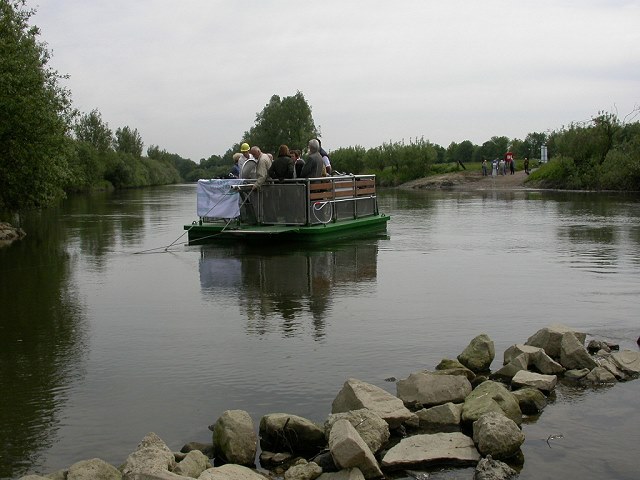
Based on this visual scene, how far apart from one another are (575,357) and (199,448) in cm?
392

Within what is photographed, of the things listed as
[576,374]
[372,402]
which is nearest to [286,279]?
[576,374]

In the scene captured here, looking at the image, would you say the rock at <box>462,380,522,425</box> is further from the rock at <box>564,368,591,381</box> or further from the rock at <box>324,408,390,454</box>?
the rock at <box>564,368,591,381</box>

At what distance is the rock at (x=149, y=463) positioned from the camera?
4879 millimetres

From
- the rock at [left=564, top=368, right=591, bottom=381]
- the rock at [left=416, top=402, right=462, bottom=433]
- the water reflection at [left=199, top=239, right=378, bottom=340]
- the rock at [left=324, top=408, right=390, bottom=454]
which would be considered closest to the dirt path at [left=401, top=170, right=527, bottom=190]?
the water reflection at [left=199, top=239, right=378, bottom=340]

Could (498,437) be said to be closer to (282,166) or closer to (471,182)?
(282,166)

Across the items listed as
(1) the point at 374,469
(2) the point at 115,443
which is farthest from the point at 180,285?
(1) the point at 374,469

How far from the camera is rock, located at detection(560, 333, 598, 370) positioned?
25.0 feet

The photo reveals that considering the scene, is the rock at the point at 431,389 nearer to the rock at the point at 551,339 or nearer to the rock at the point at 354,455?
the rock at the point at 354,455

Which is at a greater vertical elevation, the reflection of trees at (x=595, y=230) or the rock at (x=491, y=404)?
the reflection of trees at (x=595, y=230)

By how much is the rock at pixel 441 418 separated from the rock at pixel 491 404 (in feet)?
0.25

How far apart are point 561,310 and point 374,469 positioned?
5861mm

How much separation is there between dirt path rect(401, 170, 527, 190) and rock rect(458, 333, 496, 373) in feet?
171

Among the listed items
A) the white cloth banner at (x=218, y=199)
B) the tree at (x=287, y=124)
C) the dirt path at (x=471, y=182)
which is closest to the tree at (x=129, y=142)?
the tree at (x=287, y=124)

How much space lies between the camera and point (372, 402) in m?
6.35
